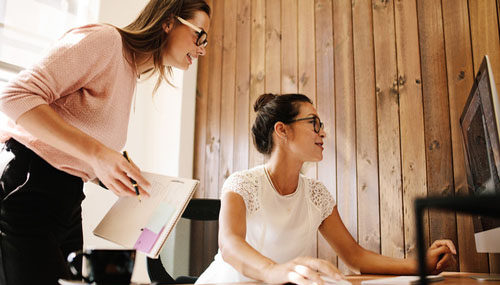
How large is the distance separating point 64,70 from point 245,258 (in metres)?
0.68

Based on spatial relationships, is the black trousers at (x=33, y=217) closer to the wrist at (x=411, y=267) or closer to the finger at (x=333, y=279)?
the finger at (x=333, y=279)

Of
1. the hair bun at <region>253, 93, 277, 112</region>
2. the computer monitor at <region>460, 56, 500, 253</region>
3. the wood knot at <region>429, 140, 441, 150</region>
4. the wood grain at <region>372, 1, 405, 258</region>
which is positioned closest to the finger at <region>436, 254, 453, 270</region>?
the computer monitor at <region>460, 56, 500, 253</region>

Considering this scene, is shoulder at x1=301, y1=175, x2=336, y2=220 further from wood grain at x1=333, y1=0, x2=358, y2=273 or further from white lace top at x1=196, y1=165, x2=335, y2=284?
wood grain at x1=333, y1=0, x2=358, y2=273

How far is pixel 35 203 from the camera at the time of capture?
894 millimetres

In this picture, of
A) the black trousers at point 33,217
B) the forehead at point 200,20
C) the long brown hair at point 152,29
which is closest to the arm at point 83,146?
the black trousers at point 33,217

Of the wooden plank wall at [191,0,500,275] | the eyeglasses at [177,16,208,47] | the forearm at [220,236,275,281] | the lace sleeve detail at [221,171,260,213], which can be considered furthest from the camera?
the wooden plank wall at [191,0,500,275]

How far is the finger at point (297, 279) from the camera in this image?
0.89 meters

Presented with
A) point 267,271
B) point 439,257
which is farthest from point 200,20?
point 439,257

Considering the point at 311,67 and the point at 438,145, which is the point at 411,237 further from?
the point at 311,67

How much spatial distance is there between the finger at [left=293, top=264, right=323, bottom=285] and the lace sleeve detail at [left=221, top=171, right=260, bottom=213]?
0.57 m

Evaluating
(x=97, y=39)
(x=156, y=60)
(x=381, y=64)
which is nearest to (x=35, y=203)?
(x=97, y=39)

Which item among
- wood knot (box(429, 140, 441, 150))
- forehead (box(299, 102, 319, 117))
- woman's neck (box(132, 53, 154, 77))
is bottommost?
wood knot (box(429, 140, 441, 150))

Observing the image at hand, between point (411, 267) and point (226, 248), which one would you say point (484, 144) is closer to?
point (411, 267)

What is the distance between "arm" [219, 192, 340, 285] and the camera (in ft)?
3.00
